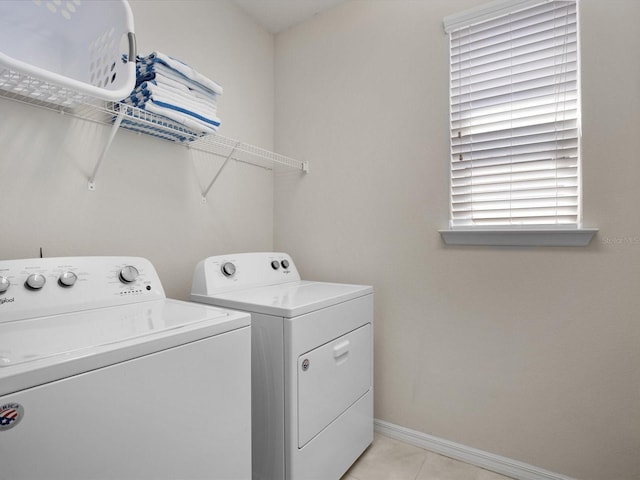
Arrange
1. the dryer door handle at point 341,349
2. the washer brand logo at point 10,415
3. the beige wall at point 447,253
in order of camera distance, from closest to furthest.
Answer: the washer brand logo at point 10,415, the beige wall at point 447,253, the dryer door handle at point 341,349

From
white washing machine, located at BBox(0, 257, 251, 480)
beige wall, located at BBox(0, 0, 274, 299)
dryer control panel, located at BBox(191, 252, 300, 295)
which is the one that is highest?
beige wall, located at BBox(0, 0, 274, 299)

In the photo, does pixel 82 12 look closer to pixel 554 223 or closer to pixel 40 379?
pixel 40 379

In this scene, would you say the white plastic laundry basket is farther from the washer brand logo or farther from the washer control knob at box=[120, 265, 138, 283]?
the washer brand logo

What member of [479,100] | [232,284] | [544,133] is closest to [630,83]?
[544,133]

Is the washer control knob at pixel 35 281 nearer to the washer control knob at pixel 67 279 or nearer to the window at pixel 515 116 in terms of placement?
the washer control knob at pixel 67 279

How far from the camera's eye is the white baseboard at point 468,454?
5.00 feet

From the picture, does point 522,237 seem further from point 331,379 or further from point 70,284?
point 70,284

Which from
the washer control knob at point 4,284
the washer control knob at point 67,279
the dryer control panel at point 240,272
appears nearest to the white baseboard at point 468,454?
the dryer control panel at point 240,272

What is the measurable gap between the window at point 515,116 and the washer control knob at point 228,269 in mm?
1062

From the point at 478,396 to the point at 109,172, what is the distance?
193cm

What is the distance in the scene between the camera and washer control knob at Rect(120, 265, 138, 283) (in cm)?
125

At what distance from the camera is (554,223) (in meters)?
1.49

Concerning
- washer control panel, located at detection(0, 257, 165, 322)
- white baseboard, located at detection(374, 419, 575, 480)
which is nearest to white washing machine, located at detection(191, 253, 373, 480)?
white baseboard, located at detection(374, 419, 575, 480)

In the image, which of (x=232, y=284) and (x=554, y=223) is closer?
(x=554, y=223)
